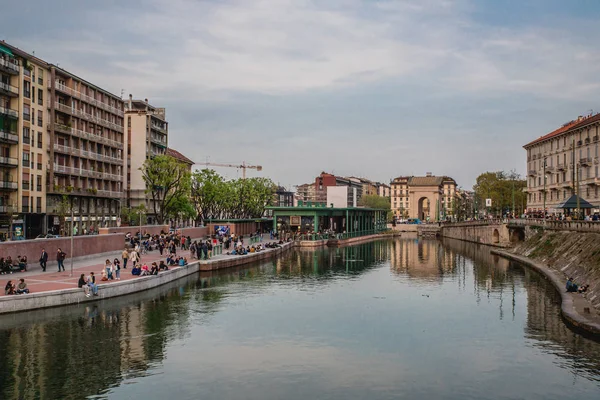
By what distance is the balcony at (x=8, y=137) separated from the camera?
69.1 m

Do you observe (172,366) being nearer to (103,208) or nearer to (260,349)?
(260,349)

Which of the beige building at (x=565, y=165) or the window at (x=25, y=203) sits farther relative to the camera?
the beige building at (x=565, y=165)

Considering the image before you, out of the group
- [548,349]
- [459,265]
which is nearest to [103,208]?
[459,265]

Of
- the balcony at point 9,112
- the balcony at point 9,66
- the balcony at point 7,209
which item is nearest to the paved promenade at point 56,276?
the balcony at point 7,209

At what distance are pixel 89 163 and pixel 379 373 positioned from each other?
75.4 meters

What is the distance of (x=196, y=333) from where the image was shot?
3412 cm

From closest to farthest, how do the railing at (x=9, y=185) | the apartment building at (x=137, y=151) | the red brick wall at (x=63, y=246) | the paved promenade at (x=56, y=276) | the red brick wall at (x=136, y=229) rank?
the paved promenade at (x=56, y=276), the red brick wall at (x=63, y=246), the red brick wall at (x=136, y=229), the railing at (x=9, y=185), the apartment building at (x=137, y=151)

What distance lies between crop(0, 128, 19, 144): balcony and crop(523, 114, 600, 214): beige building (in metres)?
73.8

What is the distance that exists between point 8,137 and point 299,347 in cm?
5541

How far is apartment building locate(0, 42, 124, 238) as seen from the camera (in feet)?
238

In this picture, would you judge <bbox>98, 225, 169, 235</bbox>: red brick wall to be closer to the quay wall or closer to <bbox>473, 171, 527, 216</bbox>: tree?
the quay wall

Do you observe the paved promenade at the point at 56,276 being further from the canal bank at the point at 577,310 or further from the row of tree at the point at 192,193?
the canal bank at the point at 577,310

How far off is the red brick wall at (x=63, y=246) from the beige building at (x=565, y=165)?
199 feet

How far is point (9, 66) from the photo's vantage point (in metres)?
69.7
